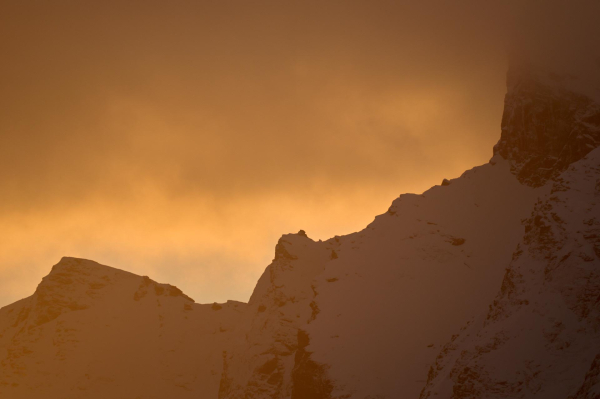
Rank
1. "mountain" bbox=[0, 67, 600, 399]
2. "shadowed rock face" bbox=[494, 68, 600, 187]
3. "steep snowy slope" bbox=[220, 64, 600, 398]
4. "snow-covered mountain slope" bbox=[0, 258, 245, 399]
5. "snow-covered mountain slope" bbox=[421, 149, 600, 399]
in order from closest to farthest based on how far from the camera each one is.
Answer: "snow-covered mountain slope" bbox=[421, 149, 600, 399] → "mountain" bbox=[0, 67, 600, 399] → "steep snowy slope" bbox=[220, 64, 600, 398] → "shadowed rock face" bbox=[494, 68, 600, 187] → "snow-covered mountain slope" bbox=[0, 258, 245, 399]

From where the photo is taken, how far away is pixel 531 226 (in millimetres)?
52688

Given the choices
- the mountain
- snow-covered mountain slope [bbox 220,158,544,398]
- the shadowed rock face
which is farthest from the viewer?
the shadowed rock face

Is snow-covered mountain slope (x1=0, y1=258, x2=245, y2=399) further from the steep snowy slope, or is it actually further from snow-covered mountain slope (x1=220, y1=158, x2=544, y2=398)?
snow-covered mountain slope (x1=220, y1=158, x2=544, y2=398)

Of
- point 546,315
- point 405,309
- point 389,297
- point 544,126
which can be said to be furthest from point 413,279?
point 546,315

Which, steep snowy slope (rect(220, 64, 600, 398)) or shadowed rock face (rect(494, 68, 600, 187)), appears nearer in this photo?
steep snowy slope (rect(220, 64, 600, 398))

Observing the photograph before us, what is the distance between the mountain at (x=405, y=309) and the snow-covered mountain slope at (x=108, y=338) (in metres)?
0.45

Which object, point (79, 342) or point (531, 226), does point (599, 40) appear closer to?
point (531, 226)

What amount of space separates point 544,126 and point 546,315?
185 feet

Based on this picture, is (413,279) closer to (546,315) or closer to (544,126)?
(544,126)

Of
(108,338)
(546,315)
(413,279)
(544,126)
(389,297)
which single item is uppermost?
(544,126)

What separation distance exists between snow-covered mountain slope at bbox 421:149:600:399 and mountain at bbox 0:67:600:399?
136mm

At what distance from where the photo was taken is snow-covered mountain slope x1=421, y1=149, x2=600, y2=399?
4031 cm

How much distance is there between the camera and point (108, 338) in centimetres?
13712

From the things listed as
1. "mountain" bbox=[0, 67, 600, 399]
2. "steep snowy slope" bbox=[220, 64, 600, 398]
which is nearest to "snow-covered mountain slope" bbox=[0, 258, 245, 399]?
"mountain" bbox=[0, 67, 600, 399]
